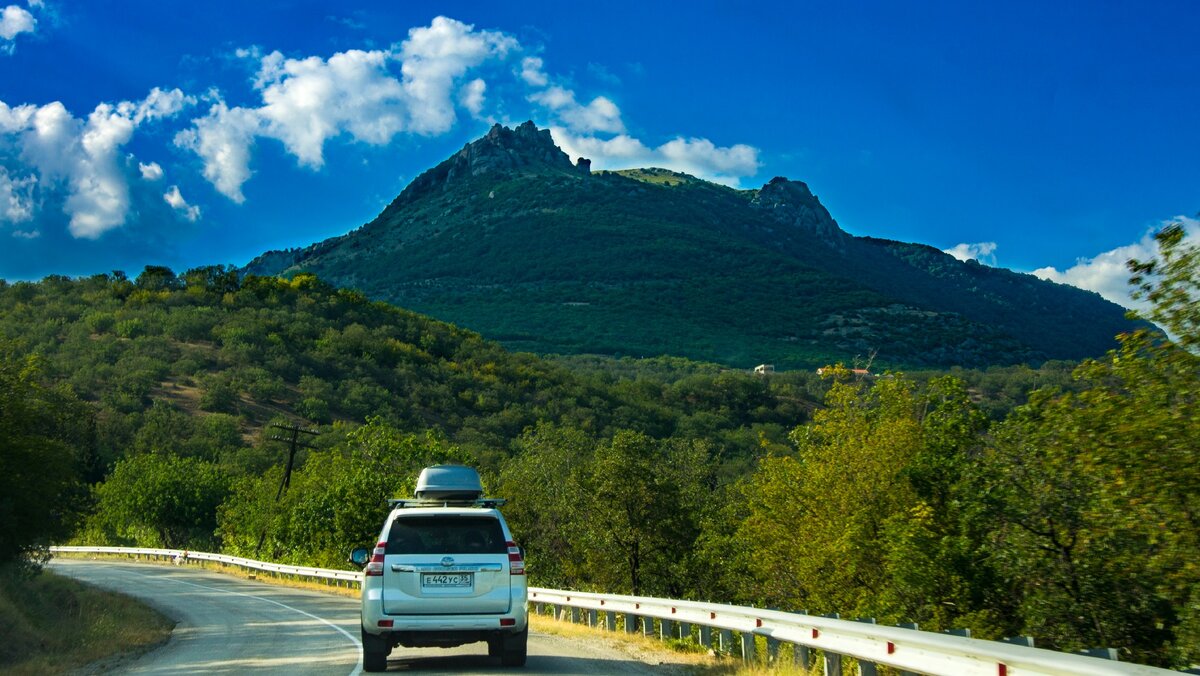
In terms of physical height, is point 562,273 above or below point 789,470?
above

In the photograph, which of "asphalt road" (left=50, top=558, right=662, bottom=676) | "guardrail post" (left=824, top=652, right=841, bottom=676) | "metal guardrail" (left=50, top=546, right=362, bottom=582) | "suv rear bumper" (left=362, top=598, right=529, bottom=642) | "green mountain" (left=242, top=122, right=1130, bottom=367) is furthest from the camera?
"green mountain" (left=242, top=122, right=1130, bottom=367)

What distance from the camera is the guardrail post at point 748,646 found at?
484 inches

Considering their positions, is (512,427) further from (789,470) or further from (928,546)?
(928,546)

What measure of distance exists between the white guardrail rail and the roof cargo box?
9.59 feet

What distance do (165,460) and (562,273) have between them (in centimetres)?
10339

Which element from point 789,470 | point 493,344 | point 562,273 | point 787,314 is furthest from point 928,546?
point 562,273

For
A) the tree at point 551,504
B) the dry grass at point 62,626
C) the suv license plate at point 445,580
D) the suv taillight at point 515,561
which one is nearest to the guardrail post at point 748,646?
the suv taillight at point 515,561

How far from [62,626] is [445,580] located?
32.6 feet

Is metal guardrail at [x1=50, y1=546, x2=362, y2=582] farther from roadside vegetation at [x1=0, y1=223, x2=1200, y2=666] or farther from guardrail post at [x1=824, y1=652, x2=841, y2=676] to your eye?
guardrail post at [x1=824, y1=652, x2=841, y2=676]

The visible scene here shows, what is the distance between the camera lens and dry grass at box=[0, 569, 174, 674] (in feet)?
49.2

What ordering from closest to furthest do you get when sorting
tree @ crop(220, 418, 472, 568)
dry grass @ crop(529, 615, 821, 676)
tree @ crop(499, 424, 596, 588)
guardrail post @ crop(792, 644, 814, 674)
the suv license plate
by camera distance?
guardrail post @ crop(792, 644, 814, 674) → dry grass @ crop(529, 615, 821, 676) → the suv license plate → tree @ crop(499, 424, 596, 588) → tree @ crop(220, 418, 472, 568)

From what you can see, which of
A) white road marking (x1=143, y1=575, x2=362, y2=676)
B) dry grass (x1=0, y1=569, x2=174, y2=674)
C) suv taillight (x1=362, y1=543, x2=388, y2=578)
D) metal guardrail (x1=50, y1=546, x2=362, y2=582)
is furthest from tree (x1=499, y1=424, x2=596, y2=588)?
suv taillight (x1=362, y1=543, x2=388, y2=578)

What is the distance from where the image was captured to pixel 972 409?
2108 cm

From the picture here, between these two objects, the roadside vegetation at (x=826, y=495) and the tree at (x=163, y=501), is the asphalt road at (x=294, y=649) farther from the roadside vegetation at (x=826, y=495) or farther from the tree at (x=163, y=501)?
the tree at (x=163, y=501)
